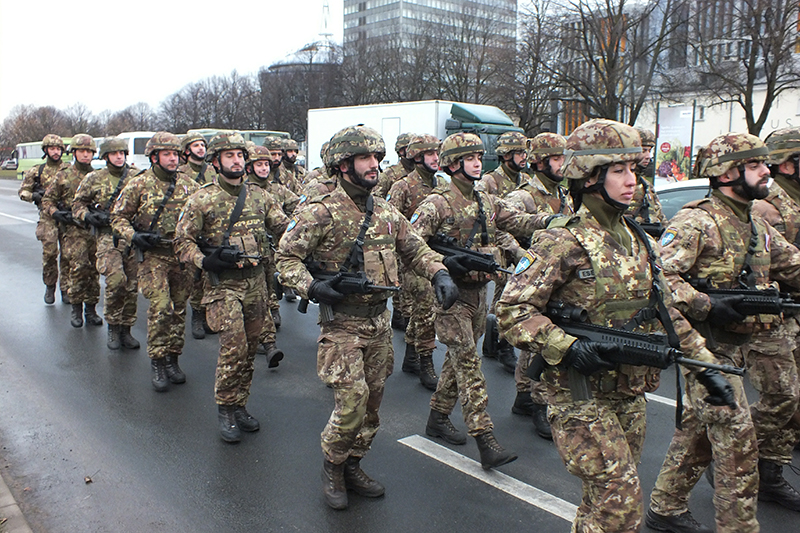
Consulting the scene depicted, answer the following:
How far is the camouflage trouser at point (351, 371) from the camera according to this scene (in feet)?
14.4

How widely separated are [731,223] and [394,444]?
2.89 m

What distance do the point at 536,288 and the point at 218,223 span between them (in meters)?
3.47

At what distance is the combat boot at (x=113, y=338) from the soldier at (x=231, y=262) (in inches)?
107

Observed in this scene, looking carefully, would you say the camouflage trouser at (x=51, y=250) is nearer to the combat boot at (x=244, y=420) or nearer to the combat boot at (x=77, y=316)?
the combat boot at (x=77, y=316)

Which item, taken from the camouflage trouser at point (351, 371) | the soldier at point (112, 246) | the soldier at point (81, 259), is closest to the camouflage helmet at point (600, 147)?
the camouflage trouser at point (351, 371)

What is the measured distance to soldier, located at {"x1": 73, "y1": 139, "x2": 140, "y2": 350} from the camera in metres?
8.04

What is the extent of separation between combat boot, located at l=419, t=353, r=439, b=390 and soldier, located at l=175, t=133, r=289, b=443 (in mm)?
1733

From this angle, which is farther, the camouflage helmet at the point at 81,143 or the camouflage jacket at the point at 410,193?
the camouflage helmet at the point at 81,143

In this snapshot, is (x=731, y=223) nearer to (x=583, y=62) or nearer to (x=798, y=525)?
(x=798, y=525)

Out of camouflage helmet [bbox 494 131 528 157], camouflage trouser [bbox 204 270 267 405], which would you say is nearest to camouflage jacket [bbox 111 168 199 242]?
camouflage trouser [bbox 204 270 267 405]

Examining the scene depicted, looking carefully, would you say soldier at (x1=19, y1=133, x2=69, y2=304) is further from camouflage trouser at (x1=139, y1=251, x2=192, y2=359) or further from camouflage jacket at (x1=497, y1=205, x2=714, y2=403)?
camouflage jacket at (x1=497, y1=205, x2=714, y2=403)

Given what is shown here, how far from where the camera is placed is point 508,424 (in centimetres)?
592

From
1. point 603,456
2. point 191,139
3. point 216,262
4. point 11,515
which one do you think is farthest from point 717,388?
point 191,139

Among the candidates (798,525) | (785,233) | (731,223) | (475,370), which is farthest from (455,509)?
(785,233)
